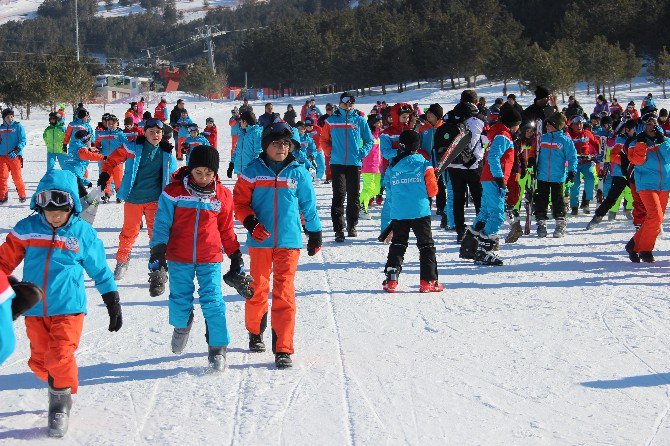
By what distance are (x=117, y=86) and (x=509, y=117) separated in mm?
106659

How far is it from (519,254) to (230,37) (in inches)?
7127

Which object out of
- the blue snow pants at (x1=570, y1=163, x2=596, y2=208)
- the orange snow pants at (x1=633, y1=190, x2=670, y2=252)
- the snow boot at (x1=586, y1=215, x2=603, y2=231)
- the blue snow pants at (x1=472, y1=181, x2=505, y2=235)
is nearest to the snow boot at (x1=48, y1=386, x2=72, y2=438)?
the blue snow pants at (x1=472, y1=181, x2=505, y2=235)

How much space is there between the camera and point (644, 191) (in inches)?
380

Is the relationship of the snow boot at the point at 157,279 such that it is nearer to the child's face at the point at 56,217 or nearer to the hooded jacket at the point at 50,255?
the hooded jacket at the point at 50,255

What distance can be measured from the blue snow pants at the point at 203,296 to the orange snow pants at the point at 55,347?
962mm

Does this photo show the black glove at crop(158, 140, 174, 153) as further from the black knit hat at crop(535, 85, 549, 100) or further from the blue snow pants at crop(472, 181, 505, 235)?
the black knit hat at crop(535, 85, 549, 100)

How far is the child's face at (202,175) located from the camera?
553 cm

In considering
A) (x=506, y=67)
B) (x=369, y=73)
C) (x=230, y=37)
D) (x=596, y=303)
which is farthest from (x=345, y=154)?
(x=230, y=37)

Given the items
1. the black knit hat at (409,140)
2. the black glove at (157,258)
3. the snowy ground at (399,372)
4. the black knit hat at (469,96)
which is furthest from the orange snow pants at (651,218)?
the black glove at (157,258)

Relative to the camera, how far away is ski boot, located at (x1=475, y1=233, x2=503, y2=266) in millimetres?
9773

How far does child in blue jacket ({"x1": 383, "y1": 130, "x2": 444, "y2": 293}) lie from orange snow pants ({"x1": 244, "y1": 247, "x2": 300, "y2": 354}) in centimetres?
229

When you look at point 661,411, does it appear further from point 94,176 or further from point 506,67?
point 506,67

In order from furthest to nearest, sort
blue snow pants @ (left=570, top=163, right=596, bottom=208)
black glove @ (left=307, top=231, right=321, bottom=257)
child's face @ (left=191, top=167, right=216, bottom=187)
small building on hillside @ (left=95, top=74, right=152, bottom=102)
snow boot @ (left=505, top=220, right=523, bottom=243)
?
small building on hillside @ (left=95, top=74, right=152, bottom=102)
blue snow pants @ (left=570, top=163, right=596, bottom=208)
snow boot @ (left=505, top=220, right=523, bottom=243)
black glove @ (left=307, top=231, right=321, bottom=257)
child's face @ (left=191, top=167, right=216, bottom=187)

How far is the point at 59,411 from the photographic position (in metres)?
4.59
